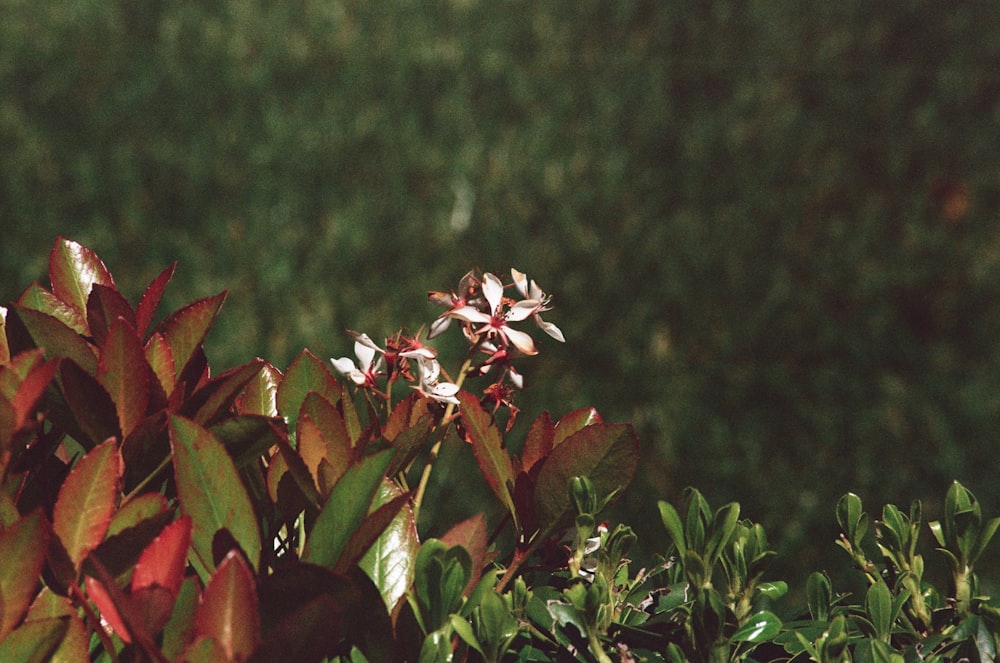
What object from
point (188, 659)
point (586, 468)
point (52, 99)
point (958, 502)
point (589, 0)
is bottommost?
point (589, 0)

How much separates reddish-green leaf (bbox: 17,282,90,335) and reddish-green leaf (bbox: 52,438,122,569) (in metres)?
0.24

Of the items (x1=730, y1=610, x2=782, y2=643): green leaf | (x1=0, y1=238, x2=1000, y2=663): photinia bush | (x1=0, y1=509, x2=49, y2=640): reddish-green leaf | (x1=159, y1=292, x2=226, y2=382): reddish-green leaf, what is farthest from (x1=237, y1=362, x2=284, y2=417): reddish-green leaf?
(x1=730, y1=610, x2=782, y2=643): green leaf

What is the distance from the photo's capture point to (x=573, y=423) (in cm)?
131

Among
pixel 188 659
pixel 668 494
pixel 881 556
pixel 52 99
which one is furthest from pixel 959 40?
pixel 188 659

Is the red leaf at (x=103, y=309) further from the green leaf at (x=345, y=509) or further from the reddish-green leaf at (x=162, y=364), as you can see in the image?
the green leaf at (x=345, y=509)

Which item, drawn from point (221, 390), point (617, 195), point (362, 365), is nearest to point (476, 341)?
point (362, 365)

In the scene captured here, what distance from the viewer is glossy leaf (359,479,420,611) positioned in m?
1.10

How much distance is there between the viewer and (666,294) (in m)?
4.10

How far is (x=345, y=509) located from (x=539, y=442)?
1.00ft

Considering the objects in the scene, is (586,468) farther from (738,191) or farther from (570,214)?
(738,191)

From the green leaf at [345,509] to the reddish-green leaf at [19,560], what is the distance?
8.5 inches

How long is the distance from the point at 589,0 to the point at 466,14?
63 centimetres

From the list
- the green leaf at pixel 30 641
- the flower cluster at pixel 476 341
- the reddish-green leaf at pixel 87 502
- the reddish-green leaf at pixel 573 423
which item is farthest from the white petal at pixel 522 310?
the green leaf at pixel 30 641

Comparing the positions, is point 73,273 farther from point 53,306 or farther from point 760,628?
point 760,628
